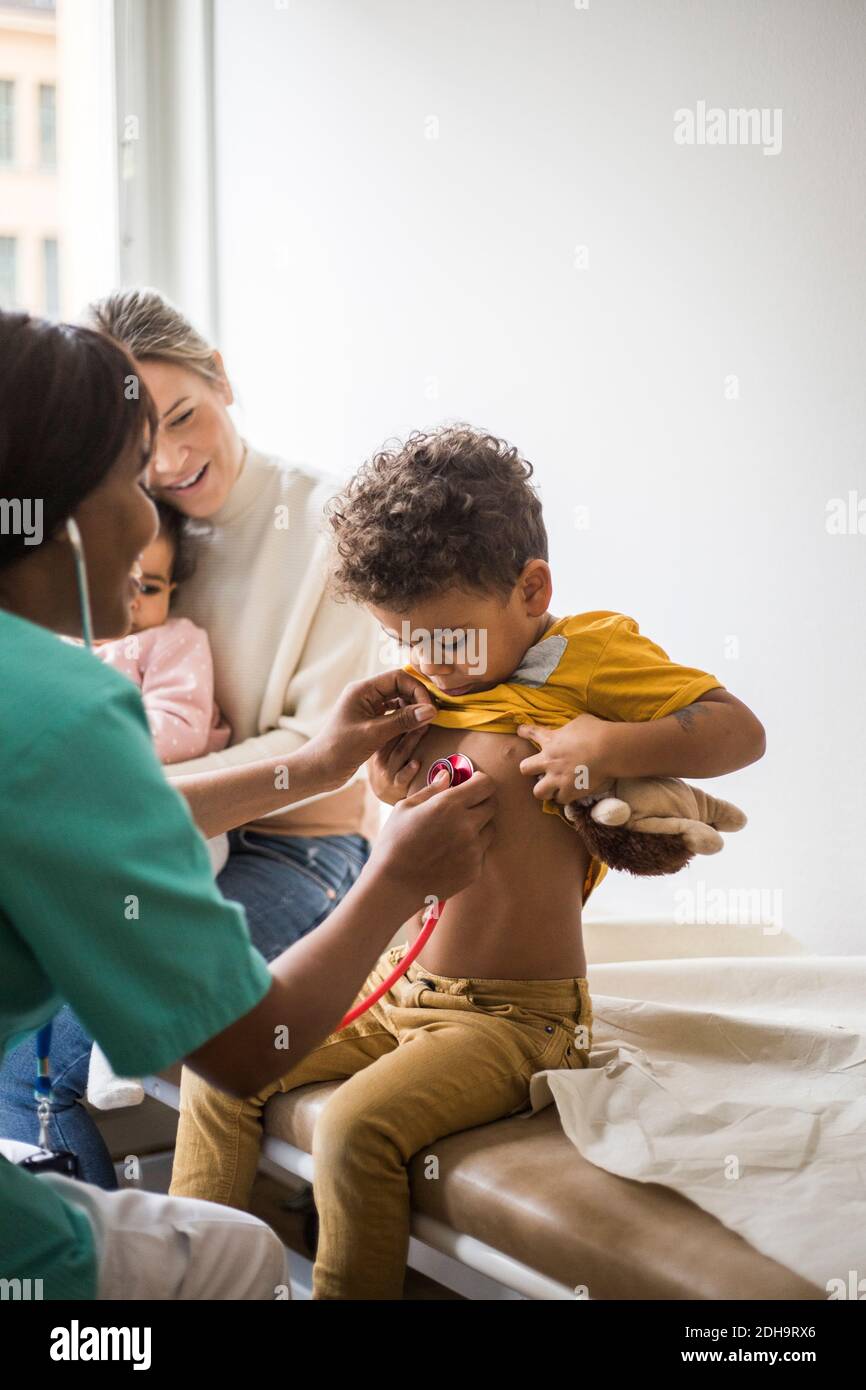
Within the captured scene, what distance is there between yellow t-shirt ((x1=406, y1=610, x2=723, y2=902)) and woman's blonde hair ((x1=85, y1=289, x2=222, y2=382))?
84cm

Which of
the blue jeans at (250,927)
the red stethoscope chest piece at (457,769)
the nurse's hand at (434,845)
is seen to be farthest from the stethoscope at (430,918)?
the blue jeans at (250,927)

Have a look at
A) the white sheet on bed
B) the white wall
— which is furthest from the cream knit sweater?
the white sheet on bed

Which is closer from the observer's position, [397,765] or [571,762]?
[571,762]

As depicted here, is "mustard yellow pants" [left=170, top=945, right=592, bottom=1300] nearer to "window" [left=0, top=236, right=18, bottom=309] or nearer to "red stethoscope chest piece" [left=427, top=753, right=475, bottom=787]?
"red stethoscope chest piece" [left=427, top=753, right=475, bottom=787]

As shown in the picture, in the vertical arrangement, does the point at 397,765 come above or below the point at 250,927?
above

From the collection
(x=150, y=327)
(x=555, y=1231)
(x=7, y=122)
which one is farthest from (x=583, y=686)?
(x=7, y=122)

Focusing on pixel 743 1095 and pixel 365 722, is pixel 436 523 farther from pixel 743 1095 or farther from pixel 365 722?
pixel 743 1095

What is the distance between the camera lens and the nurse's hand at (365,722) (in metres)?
1.53

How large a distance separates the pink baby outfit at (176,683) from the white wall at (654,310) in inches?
28.4

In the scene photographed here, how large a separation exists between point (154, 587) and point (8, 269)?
1.44m

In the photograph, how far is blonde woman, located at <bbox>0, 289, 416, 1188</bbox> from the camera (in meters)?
2.02

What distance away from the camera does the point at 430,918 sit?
1.43m

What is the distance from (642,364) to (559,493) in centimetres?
29
